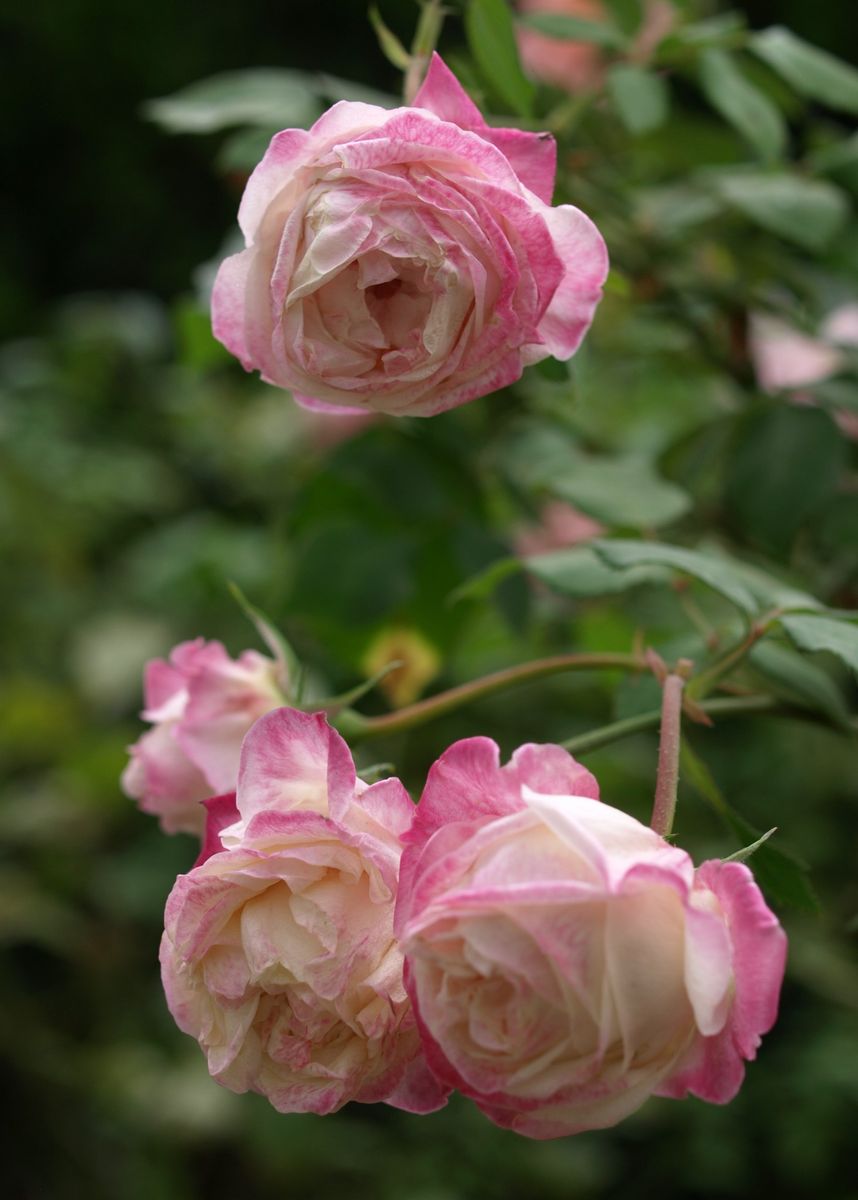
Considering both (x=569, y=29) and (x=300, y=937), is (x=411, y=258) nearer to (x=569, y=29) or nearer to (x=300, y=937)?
(x=300, y=937)

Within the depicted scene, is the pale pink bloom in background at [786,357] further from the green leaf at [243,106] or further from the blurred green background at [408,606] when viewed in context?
the green leaf at [243,106]

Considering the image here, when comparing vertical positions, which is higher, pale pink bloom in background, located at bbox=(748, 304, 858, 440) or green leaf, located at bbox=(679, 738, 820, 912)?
green leaf, located at bbox=(679, 738, 820, 912)

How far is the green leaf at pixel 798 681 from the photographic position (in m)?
0.53

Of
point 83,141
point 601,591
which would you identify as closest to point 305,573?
point 601,591

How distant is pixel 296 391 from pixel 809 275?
50 centimetres

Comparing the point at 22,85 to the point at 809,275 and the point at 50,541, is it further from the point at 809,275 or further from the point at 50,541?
the point at 809,275

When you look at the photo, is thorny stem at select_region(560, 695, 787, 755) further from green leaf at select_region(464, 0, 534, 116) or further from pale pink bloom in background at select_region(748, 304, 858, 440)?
pale pink bloom in background at select_region(748, 304, 858, 440)

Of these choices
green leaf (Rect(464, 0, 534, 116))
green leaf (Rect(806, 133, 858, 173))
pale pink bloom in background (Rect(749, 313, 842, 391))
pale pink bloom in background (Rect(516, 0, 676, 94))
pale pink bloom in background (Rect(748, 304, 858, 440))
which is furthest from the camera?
pale pink bloom in background (Rect(516, 0, 676, 94))

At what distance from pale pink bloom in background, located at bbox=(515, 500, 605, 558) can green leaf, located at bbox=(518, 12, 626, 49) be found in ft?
1.28

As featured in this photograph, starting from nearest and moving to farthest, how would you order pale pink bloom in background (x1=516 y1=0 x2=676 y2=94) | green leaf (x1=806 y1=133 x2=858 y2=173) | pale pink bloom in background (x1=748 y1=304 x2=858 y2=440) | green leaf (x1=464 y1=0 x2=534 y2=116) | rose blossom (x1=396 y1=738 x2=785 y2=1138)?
1. rose blossom (x1=396 y1=738 x2=785 y2=1138)
2. green leaf (x1=464 y1=0 x2=534 y2=116)
3. green leaf (x1=806 y1=133 x2=858 y2=173)
4. pale pink bloom in background (x1=748 y1=304 x2=858 y2=440)
5. pale pink bloom in background (x1=516 y1=0 x2=676 y2=94)

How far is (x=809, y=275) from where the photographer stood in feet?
2.77

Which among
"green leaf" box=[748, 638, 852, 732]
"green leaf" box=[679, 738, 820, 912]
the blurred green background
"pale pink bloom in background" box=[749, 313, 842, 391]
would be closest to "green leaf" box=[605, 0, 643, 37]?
the blurred green background

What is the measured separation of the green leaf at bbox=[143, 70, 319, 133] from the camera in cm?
66

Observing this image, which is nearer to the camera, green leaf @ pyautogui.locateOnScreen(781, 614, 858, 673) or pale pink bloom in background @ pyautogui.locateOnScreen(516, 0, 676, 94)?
green leaf @ pyautogui.locateOnScreen(781, 614, 858, 673)
